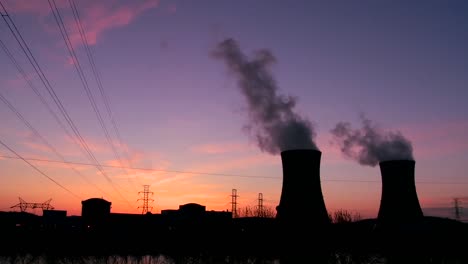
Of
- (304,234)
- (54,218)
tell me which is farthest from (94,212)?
(304,234)

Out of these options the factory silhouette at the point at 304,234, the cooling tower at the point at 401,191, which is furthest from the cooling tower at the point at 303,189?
the cooling tower at the point at 401,191

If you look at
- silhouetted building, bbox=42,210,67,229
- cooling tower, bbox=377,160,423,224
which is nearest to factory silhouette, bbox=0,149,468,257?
cooling tower, bbox=377,160,423,224

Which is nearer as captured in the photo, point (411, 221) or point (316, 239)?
point (316, 239)

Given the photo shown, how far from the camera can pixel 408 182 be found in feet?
83.4

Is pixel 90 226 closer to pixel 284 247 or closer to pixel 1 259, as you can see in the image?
A: pixel 1 259

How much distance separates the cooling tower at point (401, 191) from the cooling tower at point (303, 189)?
737 cm

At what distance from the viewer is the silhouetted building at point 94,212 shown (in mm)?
44000

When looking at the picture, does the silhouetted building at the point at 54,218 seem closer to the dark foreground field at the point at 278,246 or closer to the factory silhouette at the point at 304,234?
the factory silhouette at the point at 304,234

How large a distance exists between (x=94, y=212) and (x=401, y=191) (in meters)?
30.8

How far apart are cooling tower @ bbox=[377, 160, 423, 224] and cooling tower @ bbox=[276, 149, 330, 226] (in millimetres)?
7368

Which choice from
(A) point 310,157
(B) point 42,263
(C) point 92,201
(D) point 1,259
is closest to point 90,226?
(C) point 92,201

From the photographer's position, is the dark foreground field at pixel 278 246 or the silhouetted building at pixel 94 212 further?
the silhouetted building at pixel 94 212

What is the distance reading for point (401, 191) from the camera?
25312 millimetres

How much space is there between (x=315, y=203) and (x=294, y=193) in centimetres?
108
